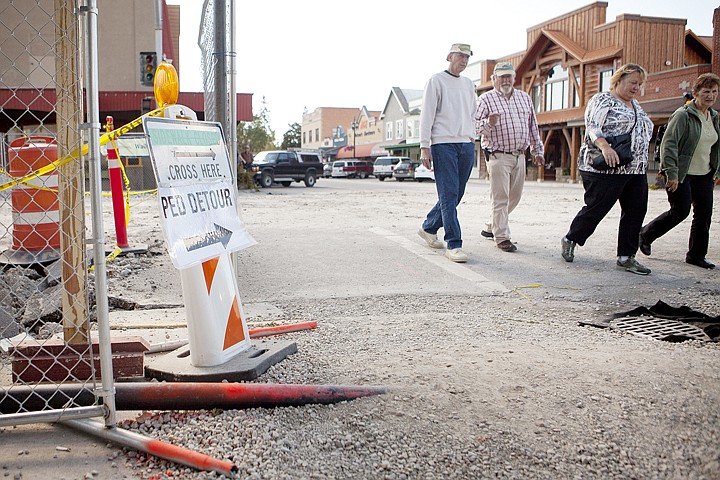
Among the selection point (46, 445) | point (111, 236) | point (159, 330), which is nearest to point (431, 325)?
point (159, 330)

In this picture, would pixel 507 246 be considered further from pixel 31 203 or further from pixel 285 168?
pixel 285 168

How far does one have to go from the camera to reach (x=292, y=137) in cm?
11262

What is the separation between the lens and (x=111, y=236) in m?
9.31

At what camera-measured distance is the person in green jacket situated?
6426mm

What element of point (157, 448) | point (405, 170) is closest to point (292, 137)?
point (405, 170)

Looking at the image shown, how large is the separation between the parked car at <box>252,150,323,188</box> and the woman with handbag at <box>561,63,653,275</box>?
80.4 feet

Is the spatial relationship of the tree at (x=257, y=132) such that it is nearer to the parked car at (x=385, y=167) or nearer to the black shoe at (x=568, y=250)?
the parked car at (x=385, y=167)

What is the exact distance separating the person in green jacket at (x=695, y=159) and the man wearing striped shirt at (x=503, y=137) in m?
1.49

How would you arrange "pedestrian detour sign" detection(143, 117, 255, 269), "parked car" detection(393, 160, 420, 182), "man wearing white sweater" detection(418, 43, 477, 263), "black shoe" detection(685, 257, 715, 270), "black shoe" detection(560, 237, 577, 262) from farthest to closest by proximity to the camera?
"parked car" detection(393, 160, 420, 182)
"man wearing white sweater" detection(418, 43, 477, 263)
"black shoe" detection(560, 237, 577, 262)
"black shoe" detection(685, 257, 715, 270)
"pedestrian detour sign" detection(143, 117, 255, 269)

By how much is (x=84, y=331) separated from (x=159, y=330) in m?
0.99

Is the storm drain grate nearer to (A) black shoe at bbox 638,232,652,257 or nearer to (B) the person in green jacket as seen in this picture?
(B) the person in green jacket

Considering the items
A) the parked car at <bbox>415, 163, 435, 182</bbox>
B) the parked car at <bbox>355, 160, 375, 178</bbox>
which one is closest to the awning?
the parked car at <bbox>355, 160, 375, 178</bbox>

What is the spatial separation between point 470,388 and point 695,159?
4.67 m

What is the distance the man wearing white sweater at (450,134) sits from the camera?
698cm
